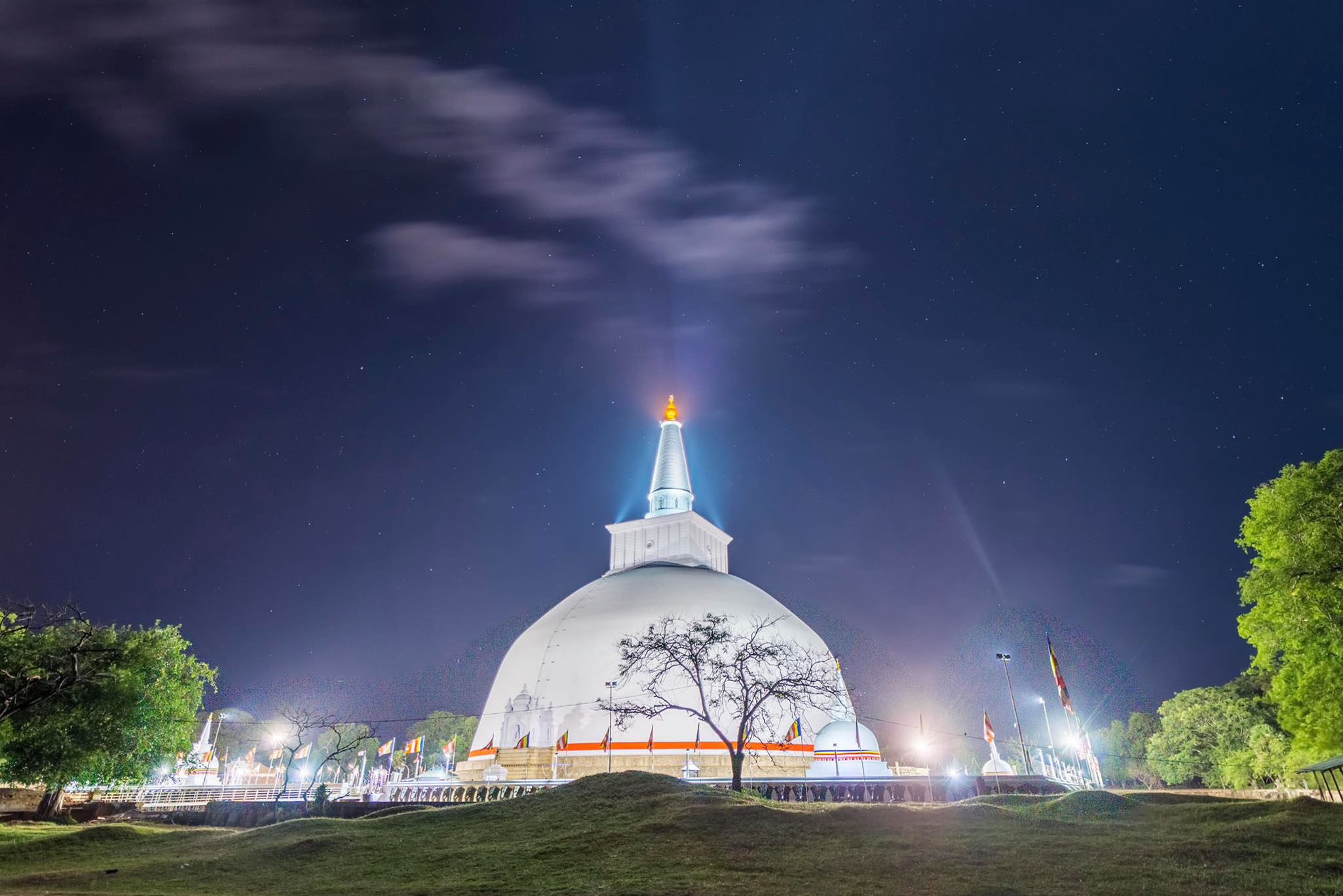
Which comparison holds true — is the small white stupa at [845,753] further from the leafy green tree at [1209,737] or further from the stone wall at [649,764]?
the leafy green tree at [1209,737]

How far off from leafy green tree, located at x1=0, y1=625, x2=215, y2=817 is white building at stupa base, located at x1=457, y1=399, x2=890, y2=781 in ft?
70.6

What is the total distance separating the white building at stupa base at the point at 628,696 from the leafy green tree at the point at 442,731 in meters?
35.7

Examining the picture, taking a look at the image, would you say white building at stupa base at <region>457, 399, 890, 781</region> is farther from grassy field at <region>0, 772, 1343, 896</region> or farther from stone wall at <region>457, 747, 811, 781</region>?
grassy field at <region>0, 772, 1343, 896</region>

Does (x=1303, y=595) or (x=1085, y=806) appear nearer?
(x=1085, y=806)

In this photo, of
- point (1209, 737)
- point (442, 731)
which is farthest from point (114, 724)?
point (1209, 737)

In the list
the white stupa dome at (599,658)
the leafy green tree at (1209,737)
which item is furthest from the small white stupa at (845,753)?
the leafy green tree at (1209,737)

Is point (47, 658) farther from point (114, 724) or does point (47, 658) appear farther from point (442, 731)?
point (442, 731)

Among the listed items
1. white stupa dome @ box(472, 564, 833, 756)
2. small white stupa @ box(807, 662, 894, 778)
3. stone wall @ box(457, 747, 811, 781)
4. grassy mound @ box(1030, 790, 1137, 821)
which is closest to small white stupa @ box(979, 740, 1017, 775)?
small white stupa @ box(807, 662, 894, 778)

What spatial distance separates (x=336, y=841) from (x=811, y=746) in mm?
37988

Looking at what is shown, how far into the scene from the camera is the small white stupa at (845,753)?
49.9 metres

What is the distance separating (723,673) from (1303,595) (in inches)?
1123

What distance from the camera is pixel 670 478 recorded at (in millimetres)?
81938

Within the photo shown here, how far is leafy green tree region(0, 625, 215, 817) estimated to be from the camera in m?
33.2

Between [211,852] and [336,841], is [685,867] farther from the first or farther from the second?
[211,852]
